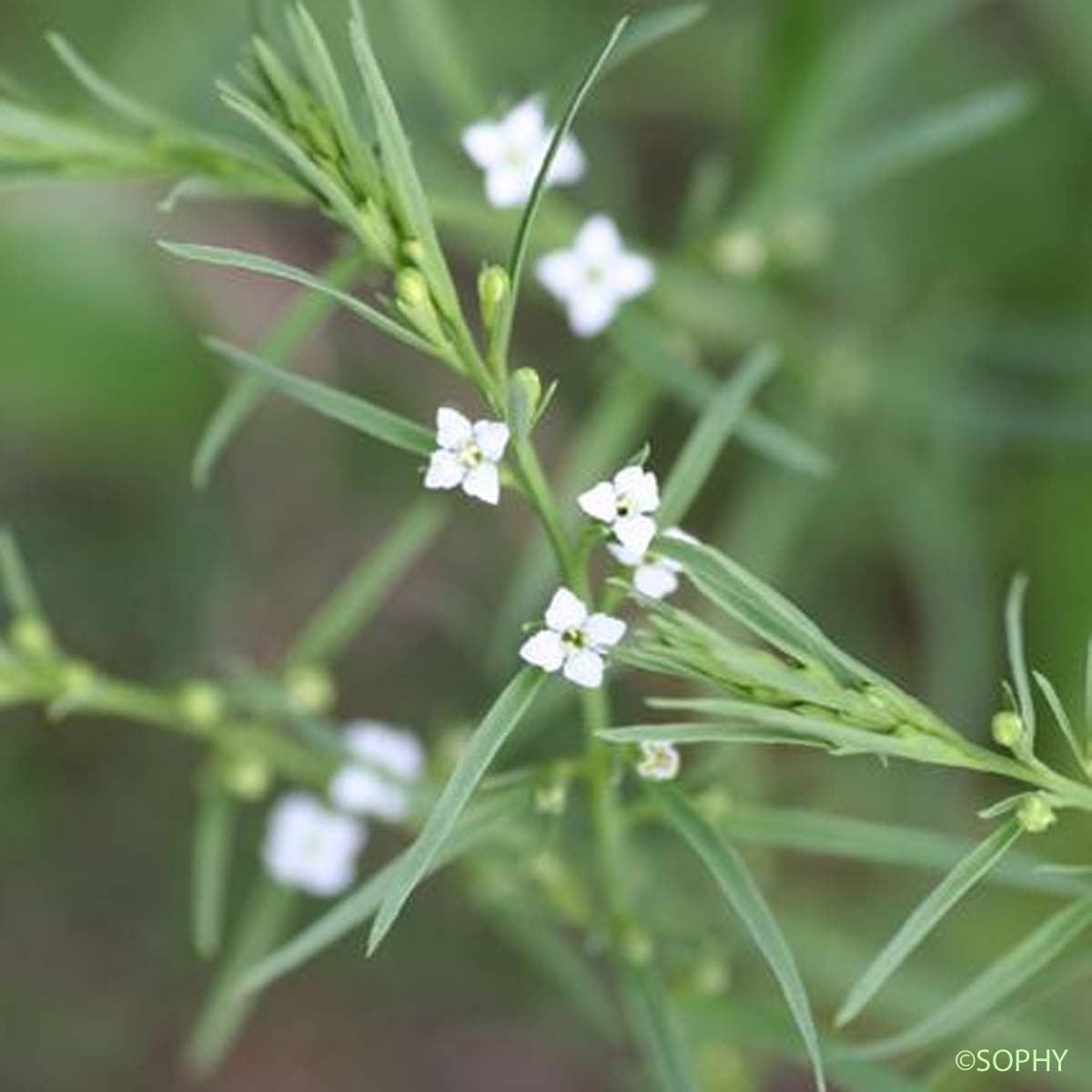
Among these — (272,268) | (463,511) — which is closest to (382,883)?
(272,268)

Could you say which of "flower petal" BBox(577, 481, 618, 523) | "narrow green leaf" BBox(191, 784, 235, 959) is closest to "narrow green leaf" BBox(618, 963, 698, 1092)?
"narrow green leaf" BBox(191, 784, 235, 959)

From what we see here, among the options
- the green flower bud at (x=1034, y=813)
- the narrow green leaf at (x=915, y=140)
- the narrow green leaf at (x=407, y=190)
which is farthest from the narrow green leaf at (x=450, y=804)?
the narrow green leaf at (x=915, y=140)

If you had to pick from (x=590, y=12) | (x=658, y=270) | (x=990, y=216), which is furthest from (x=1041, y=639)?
(x=590, y=12)

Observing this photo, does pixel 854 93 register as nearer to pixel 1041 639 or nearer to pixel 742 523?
pixel 742 523

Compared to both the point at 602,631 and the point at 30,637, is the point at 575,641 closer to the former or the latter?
the point at 602,631

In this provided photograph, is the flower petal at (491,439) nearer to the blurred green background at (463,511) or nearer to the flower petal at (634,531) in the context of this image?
the flower petal at (634,531)

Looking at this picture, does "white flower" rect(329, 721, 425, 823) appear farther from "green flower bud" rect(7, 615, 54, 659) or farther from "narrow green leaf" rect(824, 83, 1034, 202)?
"narrow green leaf" rect(824, 83, 1034, 202)
